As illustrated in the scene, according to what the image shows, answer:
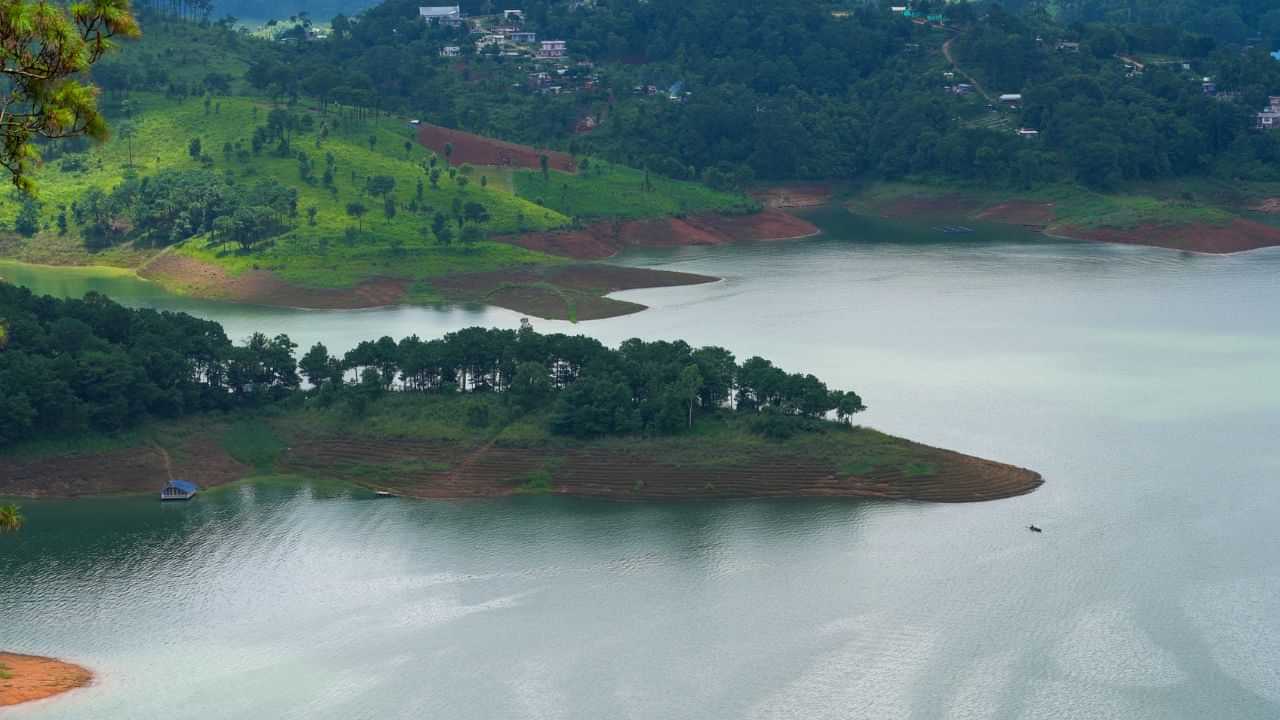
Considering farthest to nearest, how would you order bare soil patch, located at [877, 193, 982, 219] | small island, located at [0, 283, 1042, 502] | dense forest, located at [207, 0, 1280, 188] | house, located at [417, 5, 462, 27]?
house, located at [417, 5, 462, 27] < dense forest, located at [207, 0, 1280, 188] < bare soil patch, located at [877, 193, 982, 219] < small island, located at [0, 283, 1042, 502]

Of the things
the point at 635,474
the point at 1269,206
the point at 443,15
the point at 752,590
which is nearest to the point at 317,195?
the point at 635,474

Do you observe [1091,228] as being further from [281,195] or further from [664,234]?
[281,195]

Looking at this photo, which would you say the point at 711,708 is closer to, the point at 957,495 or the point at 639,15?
the point at 957,495

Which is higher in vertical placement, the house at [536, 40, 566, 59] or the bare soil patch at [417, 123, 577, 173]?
the house at [536, 40, 566, 59]

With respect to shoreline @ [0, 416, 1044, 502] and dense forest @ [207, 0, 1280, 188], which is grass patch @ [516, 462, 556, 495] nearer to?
shoreline @ [0, 416, 1044, 502]

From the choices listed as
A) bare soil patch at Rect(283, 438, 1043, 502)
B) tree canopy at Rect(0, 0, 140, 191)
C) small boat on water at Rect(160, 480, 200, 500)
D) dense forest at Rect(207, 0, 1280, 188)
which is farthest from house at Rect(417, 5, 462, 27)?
tree canopy at Rect(0, 0, 140, 191)

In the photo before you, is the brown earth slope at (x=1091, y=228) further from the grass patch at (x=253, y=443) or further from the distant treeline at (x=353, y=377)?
the grass patch at (x=253, y=443)

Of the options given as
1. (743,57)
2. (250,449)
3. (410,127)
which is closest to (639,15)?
(743,57)

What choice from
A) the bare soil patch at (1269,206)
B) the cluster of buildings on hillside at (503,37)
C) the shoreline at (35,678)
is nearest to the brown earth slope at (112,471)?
the shoreline at (35,678)
